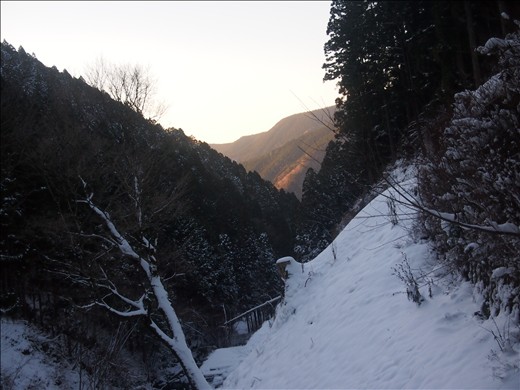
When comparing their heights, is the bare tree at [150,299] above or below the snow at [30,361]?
above

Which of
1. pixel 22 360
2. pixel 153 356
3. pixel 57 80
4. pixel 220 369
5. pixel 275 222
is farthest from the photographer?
pixel 275 222

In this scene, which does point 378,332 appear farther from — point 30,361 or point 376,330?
point 30,361

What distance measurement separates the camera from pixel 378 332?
5.45 meters

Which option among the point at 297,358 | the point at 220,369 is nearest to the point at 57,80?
the point at 220,369

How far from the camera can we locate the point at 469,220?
3.99 meters

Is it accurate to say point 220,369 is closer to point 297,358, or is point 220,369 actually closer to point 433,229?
point 297,358

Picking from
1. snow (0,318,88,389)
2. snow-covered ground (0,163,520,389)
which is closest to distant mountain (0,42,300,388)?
snow (0,318,88,389)

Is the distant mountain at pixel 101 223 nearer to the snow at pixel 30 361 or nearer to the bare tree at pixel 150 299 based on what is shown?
the bare tree at pixel 150 299

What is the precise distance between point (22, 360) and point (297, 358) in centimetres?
1404

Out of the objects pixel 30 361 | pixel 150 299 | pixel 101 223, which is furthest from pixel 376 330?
pixel 30 361

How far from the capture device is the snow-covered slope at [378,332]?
12.6 ft

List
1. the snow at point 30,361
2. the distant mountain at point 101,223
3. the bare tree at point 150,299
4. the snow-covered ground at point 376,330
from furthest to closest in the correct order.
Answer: the snow at point 30,361
the distant mountain at point 101,223
the bare tree at point 150,299
the snow-covered ground at point 376,330

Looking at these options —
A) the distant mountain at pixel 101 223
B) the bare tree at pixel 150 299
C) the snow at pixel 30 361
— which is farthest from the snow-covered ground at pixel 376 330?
the snow at pixel 30 361

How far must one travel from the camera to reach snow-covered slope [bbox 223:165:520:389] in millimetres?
3828
